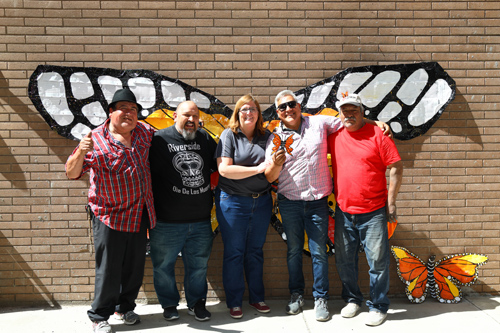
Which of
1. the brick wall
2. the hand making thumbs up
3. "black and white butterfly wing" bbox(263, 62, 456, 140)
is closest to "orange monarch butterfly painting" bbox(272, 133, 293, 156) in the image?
"black and white butterfly wing" bbox(263, 62, 456, 140)

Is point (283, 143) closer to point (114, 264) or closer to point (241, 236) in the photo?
point (241, 236)

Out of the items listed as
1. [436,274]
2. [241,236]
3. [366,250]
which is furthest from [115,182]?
[436,274]

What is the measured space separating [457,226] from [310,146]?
6.48 feet

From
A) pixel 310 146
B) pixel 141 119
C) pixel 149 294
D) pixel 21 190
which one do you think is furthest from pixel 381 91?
pixel 21 190

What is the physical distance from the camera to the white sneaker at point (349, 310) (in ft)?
12.2

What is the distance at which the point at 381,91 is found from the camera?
4.19 m

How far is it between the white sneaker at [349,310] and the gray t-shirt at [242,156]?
54.3 inches

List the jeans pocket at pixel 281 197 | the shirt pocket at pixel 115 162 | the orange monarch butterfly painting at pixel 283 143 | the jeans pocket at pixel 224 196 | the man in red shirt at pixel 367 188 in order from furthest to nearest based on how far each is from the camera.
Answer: the jeans pocket at pixel 281 197
the jeans pocket at pixel 224 196
the man in red shirt at pixel 367 188
the orange monarch butterfly painting at pixel 283 143
the shirt pocket at pixel 115 162

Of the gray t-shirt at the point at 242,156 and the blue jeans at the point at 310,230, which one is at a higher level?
the gray t-shirt at the point at 242,156

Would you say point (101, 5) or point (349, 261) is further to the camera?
point (101, 5)

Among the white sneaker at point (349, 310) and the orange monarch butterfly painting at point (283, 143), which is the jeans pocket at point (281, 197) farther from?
the white sneaker at point (349, 310)

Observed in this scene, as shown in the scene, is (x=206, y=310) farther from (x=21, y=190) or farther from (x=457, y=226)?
(x=457, y=226)

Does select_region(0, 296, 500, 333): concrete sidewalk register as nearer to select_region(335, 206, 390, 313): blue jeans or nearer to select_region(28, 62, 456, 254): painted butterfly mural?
select_region(335, 206, 390, 313): blue jeans

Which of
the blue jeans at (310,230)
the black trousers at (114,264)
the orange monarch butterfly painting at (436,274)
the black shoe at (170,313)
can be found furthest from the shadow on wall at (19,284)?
the orange monarch butterfly painting at (436,274)
